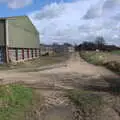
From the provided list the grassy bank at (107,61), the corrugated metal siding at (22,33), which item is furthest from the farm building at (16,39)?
the grassy bank at (107,61)

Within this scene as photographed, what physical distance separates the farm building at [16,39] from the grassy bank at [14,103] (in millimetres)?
24903

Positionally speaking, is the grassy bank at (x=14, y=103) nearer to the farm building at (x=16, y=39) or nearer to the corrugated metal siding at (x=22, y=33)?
the farm building at (x=16, y=39)

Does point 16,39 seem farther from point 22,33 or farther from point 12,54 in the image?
point 22,33

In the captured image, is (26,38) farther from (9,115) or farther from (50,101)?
(9,115)

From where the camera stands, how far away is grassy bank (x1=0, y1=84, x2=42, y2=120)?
9.55 meters

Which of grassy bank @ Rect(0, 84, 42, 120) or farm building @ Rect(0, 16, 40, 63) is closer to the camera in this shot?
grassy bank @ Rect(0, 84, 42, 120)

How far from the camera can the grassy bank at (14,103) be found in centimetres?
955

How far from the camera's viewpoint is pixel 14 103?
11.2m

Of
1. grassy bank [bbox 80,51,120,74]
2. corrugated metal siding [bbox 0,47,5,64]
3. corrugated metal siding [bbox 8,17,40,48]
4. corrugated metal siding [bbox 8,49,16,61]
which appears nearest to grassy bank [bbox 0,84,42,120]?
grassy bank [bbox 80,51,120,74]

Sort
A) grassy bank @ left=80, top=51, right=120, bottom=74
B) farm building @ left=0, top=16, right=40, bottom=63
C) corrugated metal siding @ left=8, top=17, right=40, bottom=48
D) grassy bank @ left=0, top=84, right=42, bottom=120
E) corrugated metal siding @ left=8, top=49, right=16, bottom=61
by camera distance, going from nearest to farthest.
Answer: grassy bank @ left=0, top=84, right=42, bottom=120 < grassy bank @ left=80, top=51, right=120, bottom=74 < farm building @ left=0, top=16, right=40, bottom=63 < corrugated metal siding @ left=8, top=49, right=16, bottom=61 < corrugated metal siding @ left=8, top=17, right=40, bottom=48

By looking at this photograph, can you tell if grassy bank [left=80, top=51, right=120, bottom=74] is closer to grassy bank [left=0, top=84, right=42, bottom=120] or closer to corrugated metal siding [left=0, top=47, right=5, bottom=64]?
corrugated metal siding [left=0, top=47, right=5, bottom=64]

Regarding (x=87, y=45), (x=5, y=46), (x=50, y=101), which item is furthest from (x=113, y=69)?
(x=87, y=45)

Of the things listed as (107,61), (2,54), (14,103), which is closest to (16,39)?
(2,54)

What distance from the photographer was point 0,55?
3797cm
